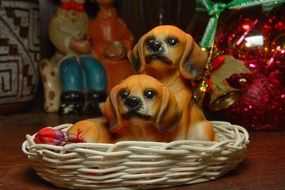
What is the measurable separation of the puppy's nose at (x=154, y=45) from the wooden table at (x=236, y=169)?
0.15 metres

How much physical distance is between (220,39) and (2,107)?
48 centimetres

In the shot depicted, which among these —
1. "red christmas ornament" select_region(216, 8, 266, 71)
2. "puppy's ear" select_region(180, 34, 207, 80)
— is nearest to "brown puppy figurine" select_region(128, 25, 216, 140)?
"puppy's ear" select_region(180, 34, 207, 80)

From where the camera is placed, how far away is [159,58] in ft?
2.06

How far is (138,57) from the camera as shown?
2.13 ft

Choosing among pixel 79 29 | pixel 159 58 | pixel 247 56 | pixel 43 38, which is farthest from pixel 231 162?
pixel 43 38

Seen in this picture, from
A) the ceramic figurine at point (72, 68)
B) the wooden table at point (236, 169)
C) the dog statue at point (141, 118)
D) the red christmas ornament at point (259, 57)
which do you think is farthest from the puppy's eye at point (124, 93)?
the ceramic figurine at point (72, 68)

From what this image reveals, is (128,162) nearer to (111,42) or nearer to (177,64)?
(177,64)

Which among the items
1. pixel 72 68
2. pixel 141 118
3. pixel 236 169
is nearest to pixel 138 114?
pixel 141 118

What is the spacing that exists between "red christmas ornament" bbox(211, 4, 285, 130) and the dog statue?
0.92 feet

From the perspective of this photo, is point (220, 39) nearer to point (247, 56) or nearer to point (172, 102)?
point (247, 56)

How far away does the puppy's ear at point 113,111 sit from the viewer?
0.60 meters

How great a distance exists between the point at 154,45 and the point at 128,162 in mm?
144

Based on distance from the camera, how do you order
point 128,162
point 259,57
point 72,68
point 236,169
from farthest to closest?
point 72,68 → point 259,57 → point 236,169 → point 128,162

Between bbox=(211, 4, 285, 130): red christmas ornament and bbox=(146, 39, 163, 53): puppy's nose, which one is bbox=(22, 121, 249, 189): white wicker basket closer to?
bbox=(146, 39, 163, 53): puppy's nose
